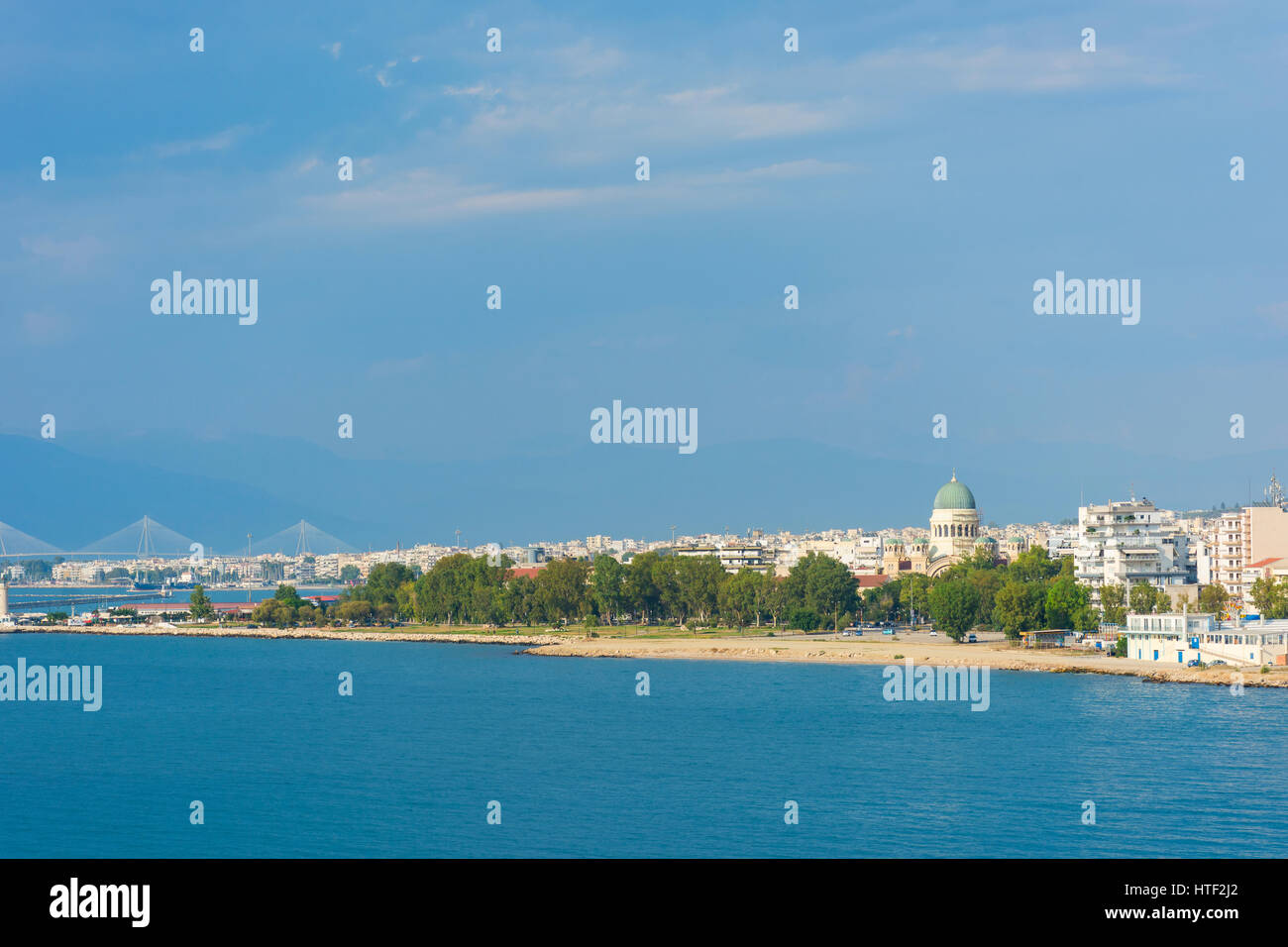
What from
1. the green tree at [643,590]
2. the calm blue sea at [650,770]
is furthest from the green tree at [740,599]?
the calm blue sea at [650,770]

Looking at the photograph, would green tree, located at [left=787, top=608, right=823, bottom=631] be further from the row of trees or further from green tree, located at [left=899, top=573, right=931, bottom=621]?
green tree, located at [left=899, top=573, right=931, bottom=621]

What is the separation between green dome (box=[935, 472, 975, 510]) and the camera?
98.9 m

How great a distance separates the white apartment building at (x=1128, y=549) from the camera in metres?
60.5

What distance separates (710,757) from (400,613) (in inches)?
2332

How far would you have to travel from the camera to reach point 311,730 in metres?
33.8

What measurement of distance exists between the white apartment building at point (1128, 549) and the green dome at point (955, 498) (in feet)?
110

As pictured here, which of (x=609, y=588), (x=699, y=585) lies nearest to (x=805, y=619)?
(x=699, y=585)

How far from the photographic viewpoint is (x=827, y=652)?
5322 centimetres

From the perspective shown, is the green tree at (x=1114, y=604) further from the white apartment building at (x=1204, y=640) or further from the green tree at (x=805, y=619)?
the green tree at (x=805, y=619)

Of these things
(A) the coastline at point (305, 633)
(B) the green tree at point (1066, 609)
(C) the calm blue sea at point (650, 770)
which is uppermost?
(B) the green tree at point (1066, 609)

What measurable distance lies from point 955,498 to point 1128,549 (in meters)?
38.8

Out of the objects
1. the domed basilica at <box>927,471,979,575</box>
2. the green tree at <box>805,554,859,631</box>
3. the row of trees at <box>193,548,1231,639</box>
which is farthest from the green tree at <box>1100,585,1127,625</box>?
the domed basilica at <box>927,471,979,575</box>
